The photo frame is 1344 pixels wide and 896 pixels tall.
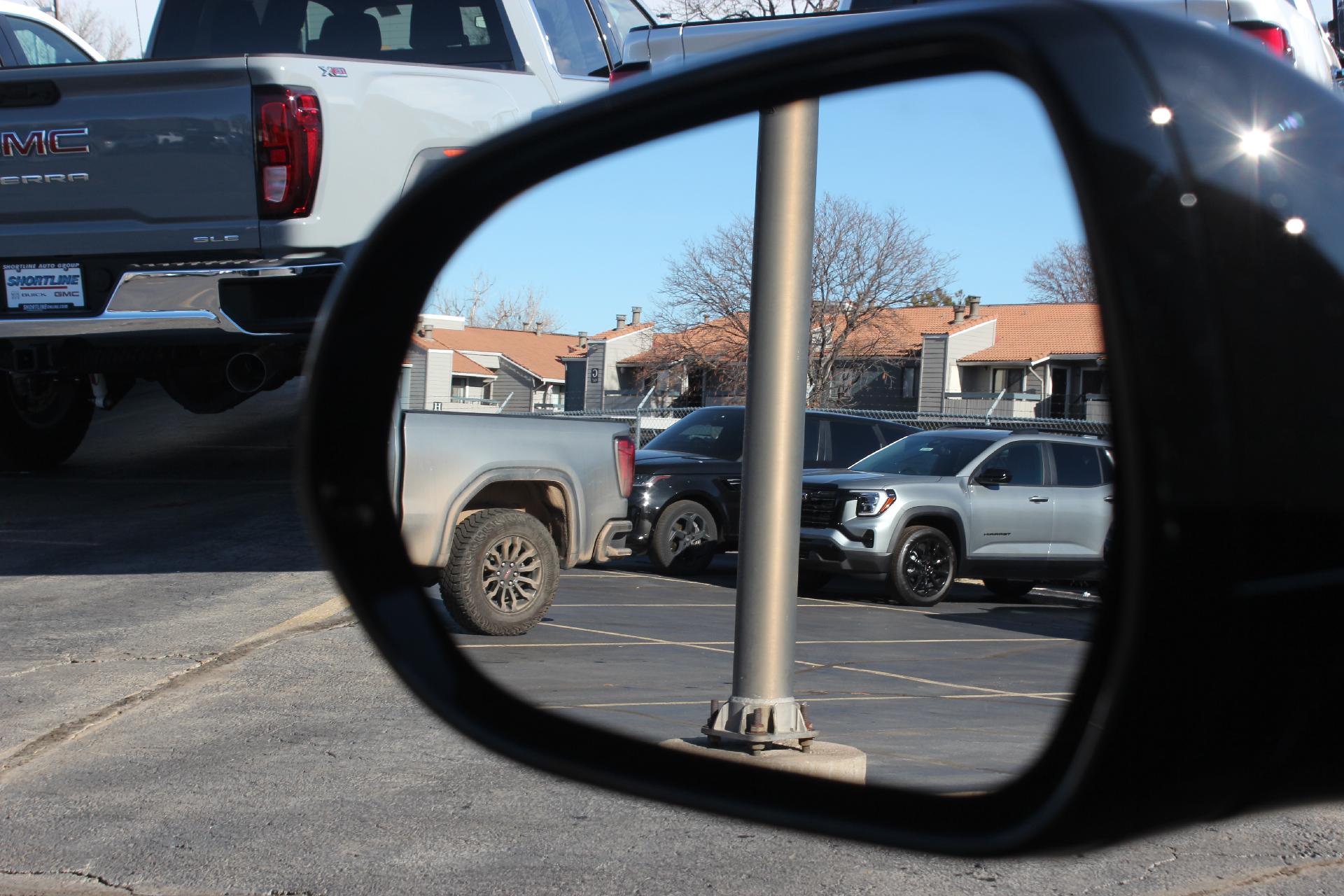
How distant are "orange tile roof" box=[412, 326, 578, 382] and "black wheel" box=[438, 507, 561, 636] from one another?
27 cm

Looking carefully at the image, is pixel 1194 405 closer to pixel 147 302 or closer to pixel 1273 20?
pixel 1273 20

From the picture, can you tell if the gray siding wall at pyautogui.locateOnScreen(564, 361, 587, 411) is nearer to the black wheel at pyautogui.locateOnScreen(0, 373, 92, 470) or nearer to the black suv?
the black suv

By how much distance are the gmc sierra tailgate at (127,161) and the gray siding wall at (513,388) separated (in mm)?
4636

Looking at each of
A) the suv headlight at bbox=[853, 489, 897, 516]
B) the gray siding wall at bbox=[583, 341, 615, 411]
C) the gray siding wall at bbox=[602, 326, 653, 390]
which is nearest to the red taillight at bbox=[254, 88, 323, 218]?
the gray siding wall at bbox=[583, 341, 615, 411]

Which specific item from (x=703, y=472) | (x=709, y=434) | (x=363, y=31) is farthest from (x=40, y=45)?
(x=703, y=472)

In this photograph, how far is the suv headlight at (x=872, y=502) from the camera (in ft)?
10.2

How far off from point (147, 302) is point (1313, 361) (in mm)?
6880

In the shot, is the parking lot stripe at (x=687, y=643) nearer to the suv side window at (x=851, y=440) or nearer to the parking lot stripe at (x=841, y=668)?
the parking lot stripe at (x=841, y=668)

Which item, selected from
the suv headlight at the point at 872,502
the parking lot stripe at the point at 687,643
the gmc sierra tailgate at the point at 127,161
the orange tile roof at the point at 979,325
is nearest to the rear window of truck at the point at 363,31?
the gmc sierra tailgate at the point at 127,161

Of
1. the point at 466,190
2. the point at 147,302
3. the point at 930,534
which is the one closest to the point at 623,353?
the point at 466,190

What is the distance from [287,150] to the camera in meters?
6.79

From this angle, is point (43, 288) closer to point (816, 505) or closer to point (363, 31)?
point (363, 31)

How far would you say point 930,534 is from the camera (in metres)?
3.50

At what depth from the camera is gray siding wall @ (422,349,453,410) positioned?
221 cm
